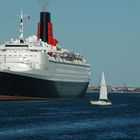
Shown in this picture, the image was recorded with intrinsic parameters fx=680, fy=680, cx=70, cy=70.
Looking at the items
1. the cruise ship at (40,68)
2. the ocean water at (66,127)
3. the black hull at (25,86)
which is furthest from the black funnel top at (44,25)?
the ocean water at (66,127)

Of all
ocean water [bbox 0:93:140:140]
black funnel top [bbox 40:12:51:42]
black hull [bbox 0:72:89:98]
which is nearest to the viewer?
ocean water [bbox 0:93:140:140]

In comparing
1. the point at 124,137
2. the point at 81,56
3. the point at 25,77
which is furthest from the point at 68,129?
the point at 81,56

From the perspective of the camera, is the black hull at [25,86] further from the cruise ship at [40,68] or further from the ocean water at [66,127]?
the ocean water at [66,127]

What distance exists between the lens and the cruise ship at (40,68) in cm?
11444

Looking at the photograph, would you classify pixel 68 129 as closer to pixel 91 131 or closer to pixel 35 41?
pixel 91 131

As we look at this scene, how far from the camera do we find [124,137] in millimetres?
56062

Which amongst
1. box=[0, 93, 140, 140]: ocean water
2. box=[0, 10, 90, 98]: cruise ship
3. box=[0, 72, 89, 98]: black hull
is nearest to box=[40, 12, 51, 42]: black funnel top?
box=[0, 10, 90, 98]: cruise ship

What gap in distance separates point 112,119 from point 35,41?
5350 cm

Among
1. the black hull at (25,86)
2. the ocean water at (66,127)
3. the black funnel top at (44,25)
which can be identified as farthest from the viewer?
the black funnel top at (44,25)

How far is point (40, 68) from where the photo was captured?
120 metres

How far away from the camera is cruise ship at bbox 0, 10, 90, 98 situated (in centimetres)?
11444

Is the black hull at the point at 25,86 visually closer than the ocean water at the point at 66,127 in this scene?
No

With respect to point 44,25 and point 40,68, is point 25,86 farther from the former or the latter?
point 44,25

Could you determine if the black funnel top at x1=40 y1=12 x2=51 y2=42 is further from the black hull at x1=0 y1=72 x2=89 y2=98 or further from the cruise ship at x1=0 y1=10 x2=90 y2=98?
the black hull at x1=0 y1=72 x2=89 y2=98
